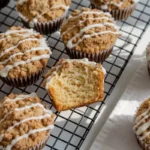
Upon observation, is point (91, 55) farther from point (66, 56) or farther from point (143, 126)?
point (143, 126)

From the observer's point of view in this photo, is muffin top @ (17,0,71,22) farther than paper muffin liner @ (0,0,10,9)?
No

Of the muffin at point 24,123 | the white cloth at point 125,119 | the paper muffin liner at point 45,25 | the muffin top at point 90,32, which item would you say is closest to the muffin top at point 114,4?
the muffin top at point 90,32

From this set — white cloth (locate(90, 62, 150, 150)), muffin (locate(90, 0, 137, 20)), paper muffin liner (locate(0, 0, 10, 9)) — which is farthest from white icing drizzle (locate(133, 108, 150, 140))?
paper muffin liner (locate(0, 0, 10, 9))

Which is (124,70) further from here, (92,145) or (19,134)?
(19,134)

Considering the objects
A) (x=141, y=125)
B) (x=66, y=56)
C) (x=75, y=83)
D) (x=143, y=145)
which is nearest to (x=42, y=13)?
(x=66, y=56)

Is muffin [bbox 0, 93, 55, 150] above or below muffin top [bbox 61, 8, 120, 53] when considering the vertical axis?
below

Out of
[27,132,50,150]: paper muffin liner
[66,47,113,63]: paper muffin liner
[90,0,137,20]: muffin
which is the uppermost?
[90,0,137,20]: muffin

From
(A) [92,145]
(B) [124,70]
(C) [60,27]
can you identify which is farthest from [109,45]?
(A) [92,145]

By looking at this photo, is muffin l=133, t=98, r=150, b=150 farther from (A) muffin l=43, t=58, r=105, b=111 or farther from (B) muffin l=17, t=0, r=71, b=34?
(B) muffin l=17, t=0, r=71, b=34
